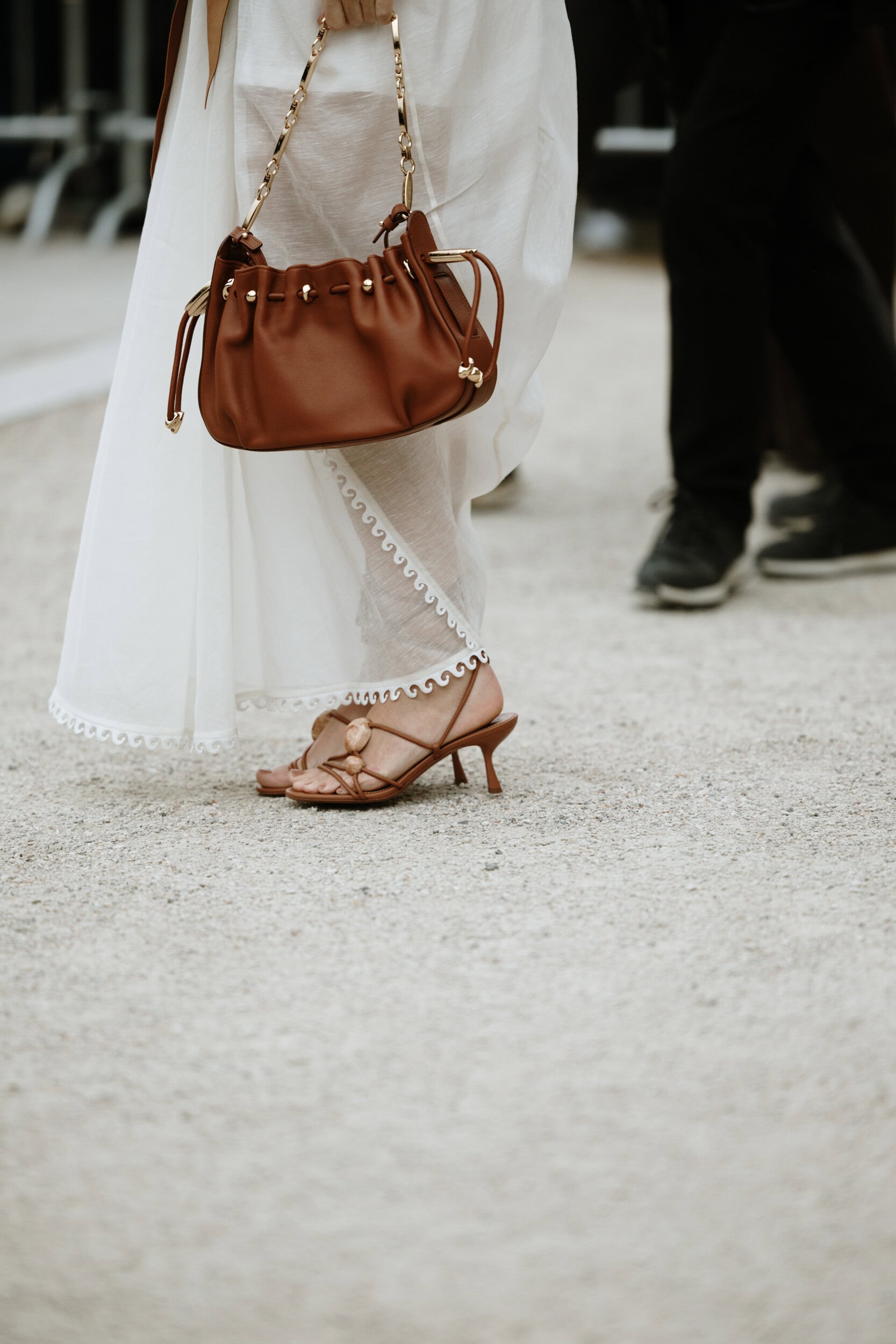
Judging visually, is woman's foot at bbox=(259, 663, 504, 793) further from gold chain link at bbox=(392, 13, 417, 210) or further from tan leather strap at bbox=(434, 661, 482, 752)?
gold chain link at bbox=(392, 13, 417, 210)

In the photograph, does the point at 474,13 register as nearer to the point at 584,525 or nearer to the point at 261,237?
the point at 261,237

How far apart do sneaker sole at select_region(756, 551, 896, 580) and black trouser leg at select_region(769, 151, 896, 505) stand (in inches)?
3.7

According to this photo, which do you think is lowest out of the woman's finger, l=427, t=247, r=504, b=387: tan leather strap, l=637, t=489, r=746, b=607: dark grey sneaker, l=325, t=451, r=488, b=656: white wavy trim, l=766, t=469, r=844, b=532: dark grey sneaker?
l=766, t=469, r=844, b=532: dark grey sneaker

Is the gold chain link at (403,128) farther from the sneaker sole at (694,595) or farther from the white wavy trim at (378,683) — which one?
the sneaker sole at (694,595)

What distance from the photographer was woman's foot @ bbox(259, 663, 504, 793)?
131 cm

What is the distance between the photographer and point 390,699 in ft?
4.36

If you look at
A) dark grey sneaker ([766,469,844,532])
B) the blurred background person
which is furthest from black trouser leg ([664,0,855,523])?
dark grey sneaker ([766,469,844,532])

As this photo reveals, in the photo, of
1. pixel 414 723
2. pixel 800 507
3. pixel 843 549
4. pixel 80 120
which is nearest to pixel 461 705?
pixel 414 723

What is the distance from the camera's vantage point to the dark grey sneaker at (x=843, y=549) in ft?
7.63

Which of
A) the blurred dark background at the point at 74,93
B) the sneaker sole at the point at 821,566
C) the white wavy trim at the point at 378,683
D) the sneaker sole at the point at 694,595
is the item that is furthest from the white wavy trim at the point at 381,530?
the blurred dark background at the point at 74,93

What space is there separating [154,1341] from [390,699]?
73 cm

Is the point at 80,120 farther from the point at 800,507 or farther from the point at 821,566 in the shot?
the point at 821,566

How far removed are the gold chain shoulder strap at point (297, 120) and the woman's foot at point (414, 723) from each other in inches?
16.8

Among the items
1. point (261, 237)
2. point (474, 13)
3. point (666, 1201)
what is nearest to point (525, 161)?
point (474, 13)
